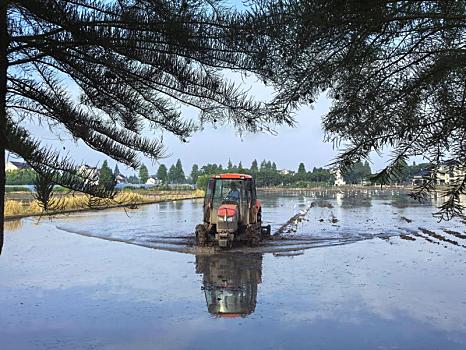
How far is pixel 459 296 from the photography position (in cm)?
751

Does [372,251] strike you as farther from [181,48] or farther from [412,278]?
[181,48]

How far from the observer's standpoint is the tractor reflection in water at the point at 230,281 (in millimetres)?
6907

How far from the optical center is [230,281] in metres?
8.80

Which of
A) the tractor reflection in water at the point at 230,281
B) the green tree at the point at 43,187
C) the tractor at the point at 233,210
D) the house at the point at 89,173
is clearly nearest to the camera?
the green tree at the point at 43,187

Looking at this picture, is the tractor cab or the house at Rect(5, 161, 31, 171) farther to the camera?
the tractor cab

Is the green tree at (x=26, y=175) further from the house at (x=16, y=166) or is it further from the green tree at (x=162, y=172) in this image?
the green tree at (x=162, y=172)

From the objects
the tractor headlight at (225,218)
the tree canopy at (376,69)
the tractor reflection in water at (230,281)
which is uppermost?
the tree canopy at (376,69)

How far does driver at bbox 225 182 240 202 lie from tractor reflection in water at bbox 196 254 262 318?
1.93 metres

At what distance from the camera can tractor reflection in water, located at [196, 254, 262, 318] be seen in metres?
6.91

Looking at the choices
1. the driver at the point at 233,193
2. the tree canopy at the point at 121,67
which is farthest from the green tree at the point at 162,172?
the driver at the point at 233,193

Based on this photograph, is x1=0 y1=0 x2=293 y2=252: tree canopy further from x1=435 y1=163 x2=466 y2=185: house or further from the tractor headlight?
the tractor headlight

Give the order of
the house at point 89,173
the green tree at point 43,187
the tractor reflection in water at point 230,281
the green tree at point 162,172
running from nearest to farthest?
the green tree at point 43,187 → the house at point 89,173 → the green tree at point 162,172 → the tractor reflection in water at point 230,281

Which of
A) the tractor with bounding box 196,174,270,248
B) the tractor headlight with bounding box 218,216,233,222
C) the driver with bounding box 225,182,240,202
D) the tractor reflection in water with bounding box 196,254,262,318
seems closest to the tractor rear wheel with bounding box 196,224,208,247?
the tractor with bounding box 196,174,270,248

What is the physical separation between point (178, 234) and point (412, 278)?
891 centimetres
